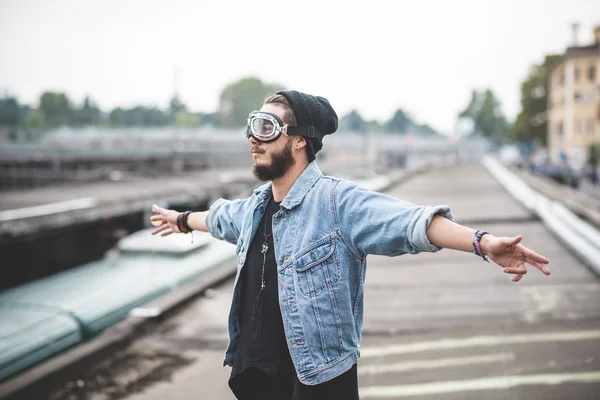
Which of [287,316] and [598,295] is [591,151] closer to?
[598,295]

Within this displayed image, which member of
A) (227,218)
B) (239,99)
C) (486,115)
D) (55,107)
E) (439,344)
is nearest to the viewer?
(227,218)

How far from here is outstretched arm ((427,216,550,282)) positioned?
1.88m

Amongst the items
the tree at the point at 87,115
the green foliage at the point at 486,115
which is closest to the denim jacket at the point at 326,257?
the green foliage at the point at 486,115

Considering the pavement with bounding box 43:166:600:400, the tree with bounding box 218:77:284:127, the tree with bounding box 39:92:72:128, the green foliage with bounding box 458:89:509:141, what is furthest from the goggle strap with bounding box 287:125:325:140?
the tree with bounding box 218:77:284:127

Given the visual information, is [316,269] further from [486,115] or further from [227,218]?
[486,115]

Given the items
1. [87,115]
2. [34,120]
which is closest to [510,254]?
[87,115]

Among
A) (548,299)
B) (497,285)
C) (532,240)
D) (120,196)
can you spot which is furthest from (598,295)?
(120,196)

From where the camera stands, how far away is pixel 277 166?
7.98ft

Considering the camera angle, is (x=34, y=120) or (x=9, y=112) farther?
(x=34, y=120)

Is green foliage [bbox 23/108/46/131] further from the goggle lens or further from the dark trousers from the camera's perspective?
the dark trousers

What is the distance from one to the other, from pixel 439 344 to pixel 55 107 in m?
134

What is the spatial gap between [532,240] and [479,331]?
5.30 metres

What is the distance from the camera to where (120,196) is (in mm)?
24938

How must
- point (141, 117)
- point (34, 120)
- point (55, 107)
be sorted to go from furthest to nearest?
point (141, 117) < point (34, 120) < point (55, 107)
